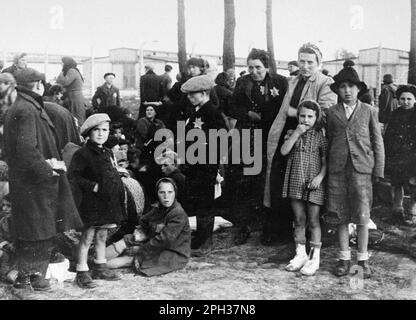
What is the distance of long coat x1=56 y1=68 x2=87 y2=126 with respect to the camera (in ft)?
28.1

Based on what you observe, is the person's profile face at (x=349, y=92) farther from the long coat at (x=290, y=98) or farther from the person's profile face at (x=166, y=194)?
the person's profile face at (x=166, y=194)

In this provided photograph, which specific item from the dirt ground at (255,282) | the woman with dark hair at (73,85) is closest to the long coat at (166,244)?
the dirt ground at (255,282)

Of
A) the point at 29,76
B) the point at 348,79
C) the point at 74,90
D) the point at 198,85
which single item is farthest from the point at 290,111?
the point at 74,90

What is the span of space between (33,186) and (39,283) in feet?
2.59

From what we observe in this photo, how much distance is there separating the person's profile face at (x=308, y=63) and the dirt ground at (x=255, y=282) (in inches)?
68.2

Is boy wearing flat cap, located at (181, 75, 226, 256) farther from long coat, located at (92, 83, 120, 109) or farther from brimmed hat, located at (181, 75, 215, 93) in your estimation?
long coat, located at (92, 83, 120, 109)

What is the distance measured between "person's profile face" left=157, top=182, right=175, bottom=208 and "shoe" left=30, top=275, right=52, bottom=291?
1298 mm

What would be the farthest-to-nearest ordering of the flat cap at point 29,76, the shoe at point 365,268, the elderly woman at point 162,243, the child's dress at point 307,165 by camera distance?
the elderly woman at point 162,243, the child's dress at point 307,165, the shoe at point 365,268, the flat cap at point 29,76

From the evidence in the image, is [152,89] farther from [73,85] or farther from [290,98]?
[290,98]

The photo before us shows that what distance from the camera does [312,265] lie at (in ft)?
15.5

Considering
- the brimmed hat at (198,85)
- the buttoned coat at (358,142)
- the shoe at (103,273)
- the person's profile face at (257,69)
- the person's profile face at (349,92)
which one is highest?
the person's profile face at (257,69)

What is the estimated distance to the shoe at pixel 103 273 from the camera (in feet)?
15.0

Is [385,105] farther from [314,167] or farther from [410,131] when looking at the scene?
[314,167]
